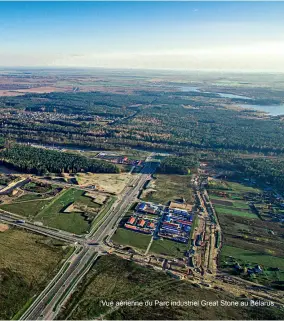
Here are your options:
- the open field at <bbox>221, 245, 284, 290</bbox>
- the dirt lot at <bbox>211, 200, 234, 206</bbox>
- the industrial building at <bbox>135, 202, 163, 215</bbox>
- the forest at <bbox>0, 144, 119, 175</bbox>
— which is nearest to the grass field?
the industrial building at <bbox>135, 202, 163, 215</bbox>

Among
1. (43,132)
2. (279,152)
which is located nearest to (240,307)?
(279,152)

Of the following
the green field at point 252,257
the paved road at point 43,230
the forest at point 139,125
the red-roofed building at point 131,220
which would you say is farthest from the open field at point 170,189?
the forest at point 139,125

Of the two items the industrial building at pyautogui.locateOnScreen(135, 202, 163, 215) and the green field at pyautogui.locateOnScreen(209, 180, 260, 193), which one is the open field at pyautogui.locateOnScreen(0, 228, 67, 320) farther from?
the green field at pyautogui.locateOnScreen(209, 180, 260, 193)

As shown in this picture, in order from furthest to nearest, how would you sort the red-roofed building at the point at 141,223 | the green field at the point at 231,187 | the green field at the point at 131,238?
the green field at the point at 231,187 < the red-roofed building at the point at 141,223 < the green field at the point at 131,238

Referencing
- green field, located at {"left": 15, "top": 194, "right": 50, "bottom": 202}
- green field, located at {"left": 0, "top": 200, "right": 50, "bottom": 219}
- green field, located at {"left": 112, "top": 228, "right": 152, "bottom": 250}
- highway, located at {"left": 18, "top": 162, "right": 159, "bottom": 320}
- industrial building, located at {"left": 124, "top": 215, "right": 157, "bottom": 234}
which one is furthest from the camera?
green field, located at {"left": 15, "top": 194, "right": 50, "bottom": 202}

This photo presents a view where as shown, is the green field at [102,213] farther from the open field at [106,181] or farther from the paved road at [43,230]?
the paved road at [43,230]

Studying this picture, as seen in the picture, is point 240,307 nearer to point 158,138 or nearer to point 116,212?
point 116,212
